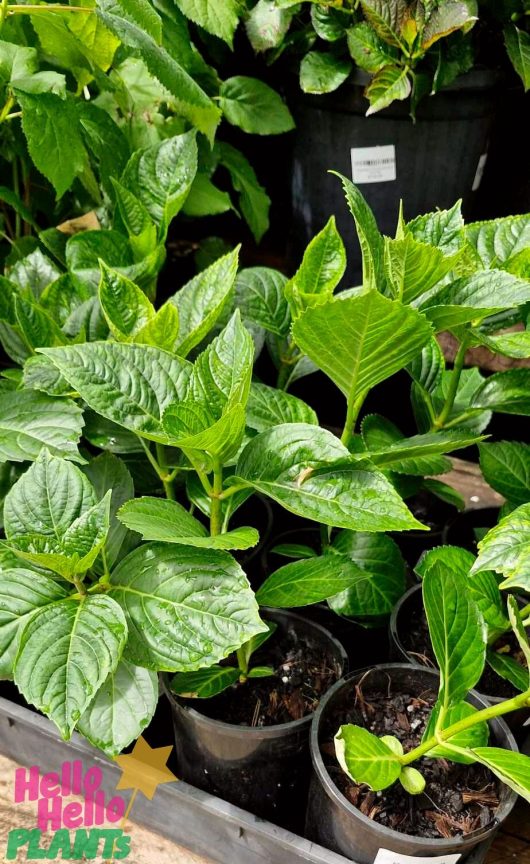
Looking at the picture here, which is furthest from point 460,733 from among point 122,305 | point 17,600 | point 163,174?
point 163,174

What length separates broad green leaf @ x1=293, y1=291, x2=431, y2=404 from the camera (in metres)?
0.67

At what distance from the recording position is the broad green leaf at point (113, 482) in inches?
35.0

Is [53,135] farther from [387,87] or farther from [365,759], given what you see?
[365,759]

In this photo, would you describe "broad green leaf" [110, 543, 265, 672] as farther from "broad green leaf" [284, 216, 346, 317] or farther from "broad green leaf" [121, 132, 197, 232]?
"broad green leaf" [121, 132, 197, 232]

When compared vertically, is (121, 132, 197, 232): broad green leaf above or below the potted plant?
above

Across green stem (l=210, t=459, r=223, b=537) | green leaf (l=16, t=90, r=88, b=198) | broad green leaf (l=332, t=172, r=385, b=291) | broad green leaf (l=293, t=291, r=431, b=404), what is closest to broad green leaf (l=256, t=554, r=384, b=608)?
green stem (l=210, t=459, r=223, b=537)

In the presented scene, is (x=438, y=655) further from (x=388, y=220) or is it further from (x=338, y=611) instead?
(x=388, y=220)

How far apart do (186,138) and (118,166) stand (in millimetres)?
151

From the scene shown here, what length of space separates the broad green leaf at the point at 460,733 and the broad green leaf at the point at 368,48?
3.12ft

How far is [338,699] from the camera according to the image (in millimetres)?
909

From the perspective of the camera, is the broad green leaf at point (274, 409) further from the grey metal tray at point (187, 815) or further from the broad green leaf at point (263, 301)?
the grey metal tray at point (187, 815)

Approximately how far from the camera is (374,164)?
4.41 feet

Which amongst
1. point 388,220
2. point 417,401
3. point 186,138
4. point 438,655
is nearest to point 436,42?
point 388,220

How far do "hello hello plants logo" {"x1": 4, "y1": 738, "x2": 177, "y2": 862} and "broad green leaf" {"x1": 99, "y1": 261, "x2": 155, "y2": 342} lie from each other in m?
0.55
